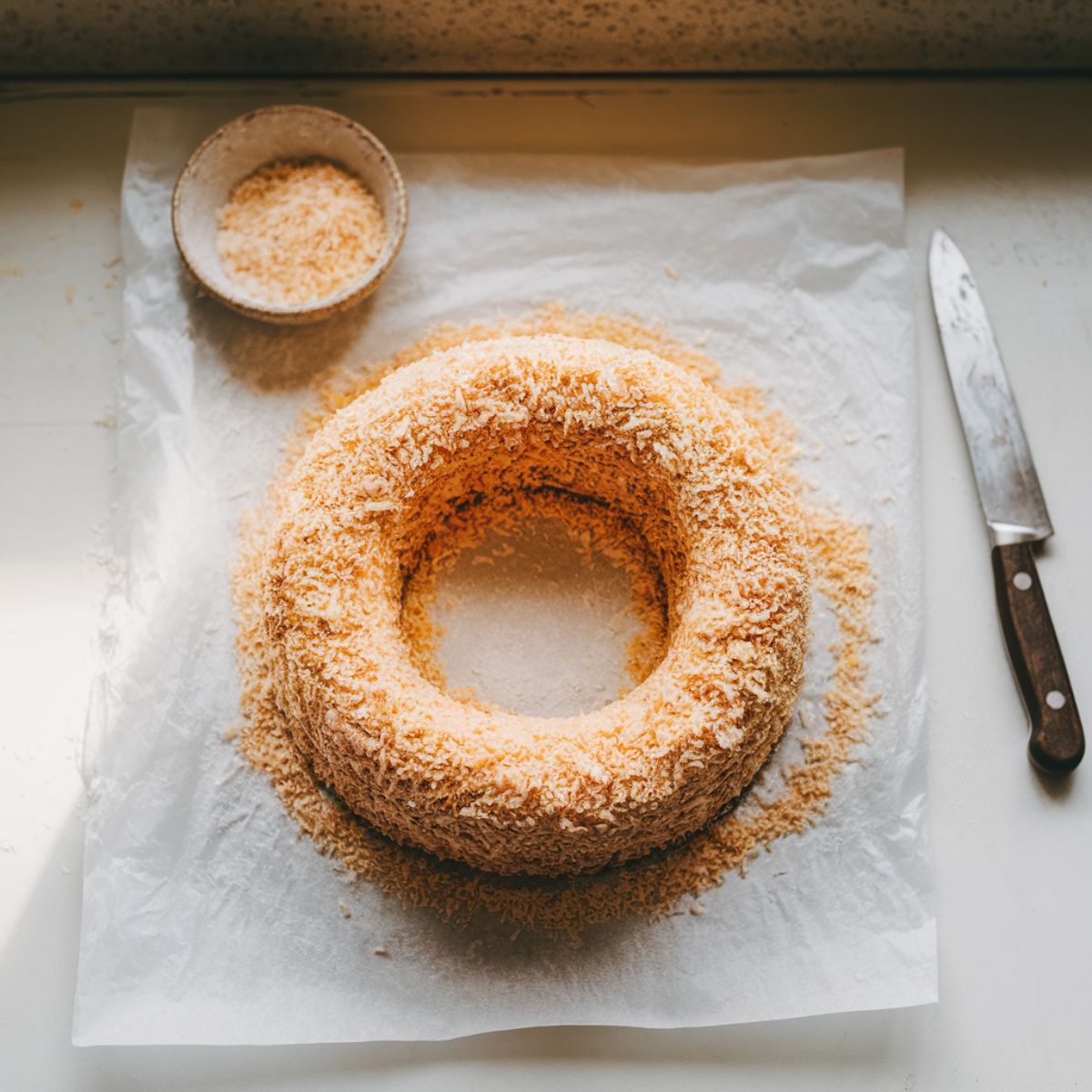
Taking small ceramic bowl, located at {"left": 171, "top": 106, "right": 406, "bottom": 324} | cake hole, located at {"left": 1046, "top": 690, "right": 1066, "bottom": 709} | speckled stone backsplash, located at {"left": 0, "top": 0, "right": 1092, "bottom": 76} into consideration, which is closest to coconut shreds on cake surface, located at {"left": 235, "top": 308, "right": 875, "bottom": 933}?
small ceramic bowl, located at {"left": 171, "top": 106, "right": 406, "bottom": 324}

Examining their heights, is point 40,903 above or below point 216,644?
below

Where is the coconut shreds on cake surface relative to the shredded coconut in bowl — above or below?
below

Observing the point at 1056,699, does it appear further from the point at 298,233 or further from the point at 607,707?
the point at 298,233

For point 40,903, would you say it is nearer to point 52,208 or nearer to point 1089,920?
point 52,208

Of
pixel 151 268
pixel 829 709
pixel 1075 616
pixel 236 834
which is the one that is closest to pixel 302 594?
pixel 236 834

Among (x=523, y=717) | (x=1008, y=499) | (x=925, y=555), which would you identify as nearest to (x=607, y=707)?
(x=523, y=717)

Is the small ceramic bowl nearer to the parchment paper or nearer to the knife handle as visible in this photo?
the parchment paper

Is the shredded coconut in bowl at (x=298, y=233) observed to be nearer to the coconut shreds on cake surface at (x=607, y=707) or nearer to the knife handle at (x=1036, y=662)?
the coconut shreds on cake surface at (x=607, y=707)
